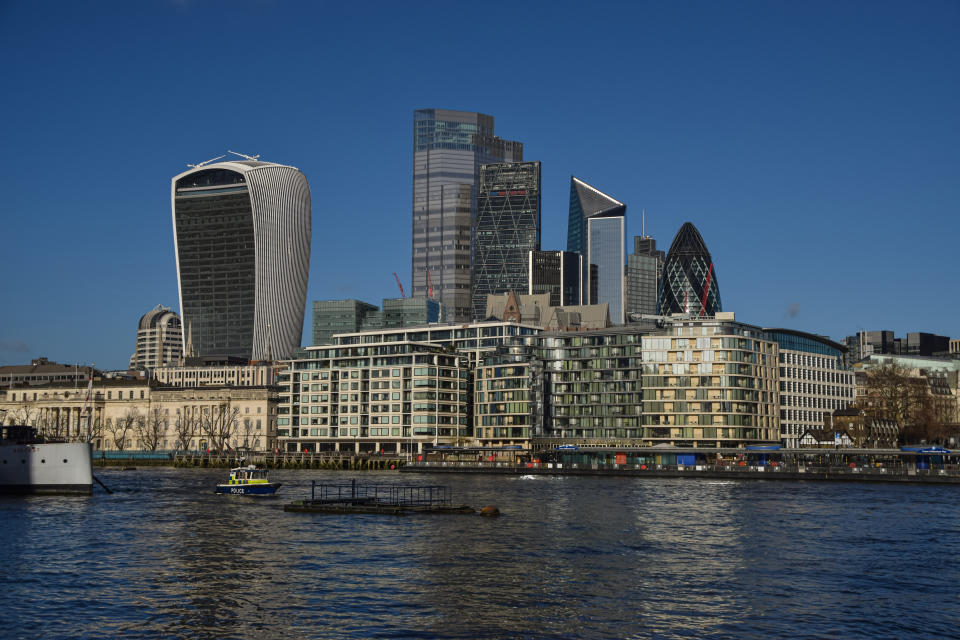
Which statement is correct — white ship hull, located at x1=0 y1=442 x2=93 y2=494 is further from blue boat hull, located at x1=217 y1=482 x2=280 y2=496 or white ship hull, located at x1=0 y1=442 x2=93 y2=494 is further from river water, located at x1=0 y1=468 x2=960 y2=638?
blue boat hull, located at x1=217 y1=482 x2=280 y2=496

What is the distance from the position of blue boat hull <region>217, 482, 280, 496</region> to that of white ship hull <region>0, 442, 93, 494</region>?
21235mm

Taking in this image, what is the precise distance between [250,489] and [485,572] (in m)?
80.9

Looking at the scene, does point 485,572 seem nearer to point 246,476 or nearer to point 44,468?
point 44,468

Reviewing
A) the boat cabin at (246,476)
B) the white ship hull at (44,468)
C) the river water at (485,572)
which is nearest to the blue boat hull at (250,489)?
the boat cabin at (246,476)

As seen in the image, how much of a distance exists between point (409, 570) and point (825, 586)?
89.1ft

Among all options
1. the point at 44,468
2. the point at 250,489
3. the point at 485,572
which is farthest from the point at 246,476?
the point at 485,572

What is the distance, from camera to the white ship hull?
127 meters

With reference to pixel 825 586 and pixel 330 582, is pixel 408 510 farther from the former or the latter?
pixel 825 586

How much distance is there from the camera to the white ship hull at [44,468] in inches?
5002

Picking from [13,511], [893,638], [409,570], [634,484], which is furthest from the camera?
[634,484]

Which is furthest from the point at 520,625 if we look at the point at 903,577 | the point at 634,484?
the point at 634,484

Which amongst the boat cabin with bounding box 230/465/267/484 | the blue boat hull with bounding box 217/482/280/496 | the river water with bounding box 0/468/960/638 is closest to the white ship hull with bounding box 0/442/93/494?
the river water with bounding box 0/468/960/638

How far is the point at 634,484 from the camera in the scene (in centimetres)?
17700

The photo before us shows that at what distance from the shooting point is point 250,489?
144000mm
